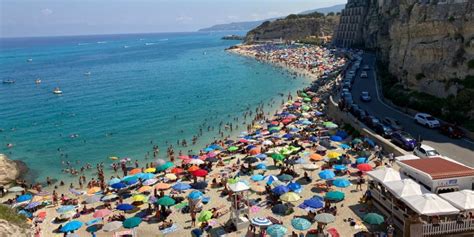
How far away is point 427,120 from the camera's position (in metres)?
28.9

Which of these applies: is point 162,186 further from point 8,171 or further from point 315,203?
point 8,171

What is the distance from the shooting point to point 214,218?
1944 cm

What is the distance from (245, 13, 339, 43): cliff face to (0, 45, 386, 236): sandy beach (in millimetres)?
132068

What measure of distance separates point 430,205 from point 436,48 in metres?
23.2

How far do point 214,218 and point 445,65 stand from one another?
942 inches

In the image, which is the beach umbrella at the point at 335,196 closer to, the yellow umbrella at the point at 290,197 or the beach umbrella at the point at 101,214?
the yellow umbrella at the point at 290,197

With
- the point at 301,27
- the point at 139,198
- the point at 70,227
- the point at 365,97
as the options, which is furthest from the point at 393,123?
the point at 301,27

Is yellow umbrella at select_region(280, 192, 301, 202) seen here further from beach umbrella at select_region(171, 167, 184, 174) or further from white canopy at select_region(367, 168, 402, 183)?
beach umbrella at select_region(171, 167, 184, 174)

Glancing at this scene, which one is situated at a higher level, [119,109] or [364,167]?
[364,167]

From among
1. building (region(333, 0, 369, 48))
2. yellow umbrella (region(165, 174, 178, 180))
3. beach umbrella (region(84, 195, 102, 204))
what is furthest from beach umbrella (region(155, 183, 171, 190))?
building (region(333, 0, 369, 48))

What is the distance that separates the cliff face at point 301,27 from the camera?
528 ft

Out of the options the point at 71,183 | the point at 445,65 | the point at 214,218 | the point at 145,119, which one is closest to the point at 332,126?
the point at 445,65

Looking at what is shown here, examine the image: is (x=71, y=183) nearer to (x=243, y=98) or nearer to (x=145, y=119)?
(x=145, y=119)

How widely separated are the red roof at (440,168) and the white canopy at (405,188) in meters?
0.77
